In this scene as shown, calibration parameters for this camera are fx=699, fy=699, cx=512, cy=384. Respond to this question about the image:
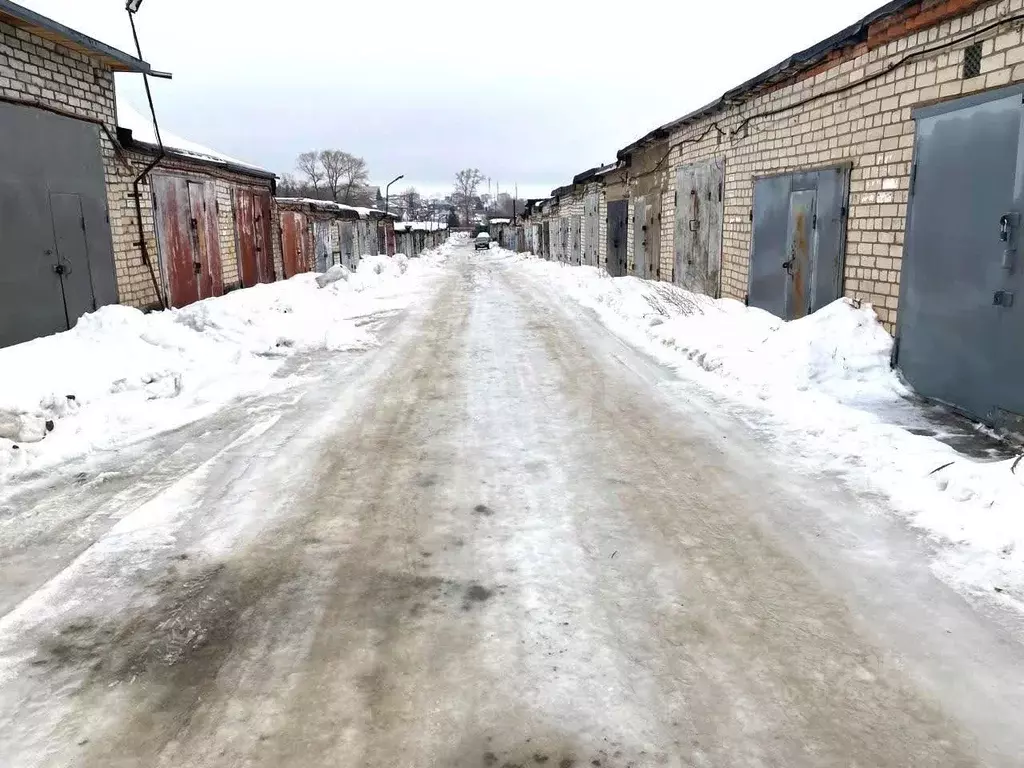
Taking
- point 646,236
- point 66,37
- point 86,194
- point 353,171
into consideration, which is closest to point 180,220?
point 86,194

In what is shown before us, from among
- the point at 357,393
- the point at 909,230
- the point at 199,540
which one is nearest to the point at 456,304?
the point at 357,393

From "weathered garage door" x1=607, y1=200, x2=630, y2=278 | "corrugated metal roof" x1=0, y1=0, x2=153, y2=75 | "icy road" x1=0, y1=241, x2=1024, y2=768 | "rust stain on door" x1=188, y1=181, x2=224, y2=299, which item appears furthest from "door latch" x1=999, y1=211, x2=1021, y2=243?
"weathered garage door" x1=607, y1=200, x2=630, y2=278

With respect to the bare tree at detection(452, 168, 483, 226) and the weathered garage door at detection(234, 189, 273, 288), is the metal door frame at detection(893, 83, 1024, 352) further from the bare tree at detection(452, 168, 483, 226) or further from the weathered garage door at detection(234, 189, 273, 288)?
the bare tree at detection(452, 168, 483, 226)

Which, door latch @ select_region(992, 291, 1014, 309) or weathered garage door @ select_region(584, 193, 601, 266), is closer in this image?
door latch @ select_region(992, 291, 1014, 309)

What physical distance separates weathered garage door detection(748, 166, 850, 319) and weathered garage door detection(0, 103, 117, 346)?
10610 millimetres

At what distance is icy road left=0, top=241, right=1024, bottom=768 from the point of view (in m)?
2.60

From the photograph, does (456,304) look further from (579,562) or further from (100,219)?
(579,562)

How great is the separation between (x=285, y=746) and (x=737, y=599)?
2.21 metres

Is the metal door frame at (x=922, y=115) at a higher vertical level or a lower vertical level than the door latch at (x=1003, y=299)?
higher

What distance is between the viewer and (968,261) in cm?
645

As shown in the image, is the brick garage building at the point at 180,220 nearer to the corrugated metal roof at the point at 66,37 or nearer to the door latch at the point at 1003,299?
the corrugated metal roof at the point at 66,37

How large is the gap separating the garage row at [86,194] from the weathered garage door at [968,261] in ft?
33.6

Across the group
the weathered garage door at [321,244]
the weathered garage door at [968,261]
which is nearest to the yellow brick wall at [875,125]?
the weathered garage door at [968,261]

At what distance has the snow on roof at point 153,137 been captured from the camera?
489 inches
